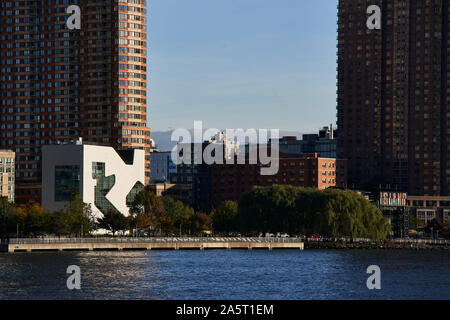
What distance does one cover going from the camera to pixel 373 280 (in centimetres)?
15388

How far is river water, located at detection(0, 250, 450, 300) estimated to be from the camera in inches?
5162

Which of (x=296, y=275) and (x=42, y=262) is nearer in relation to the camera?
(x=296, y=275)

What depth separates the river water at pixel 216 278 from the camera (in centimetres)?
13112

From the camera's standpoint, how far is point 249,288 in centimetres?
13975

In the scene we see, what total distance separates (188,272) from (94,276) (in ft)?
60.5

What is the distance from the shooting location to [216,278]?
154 m
